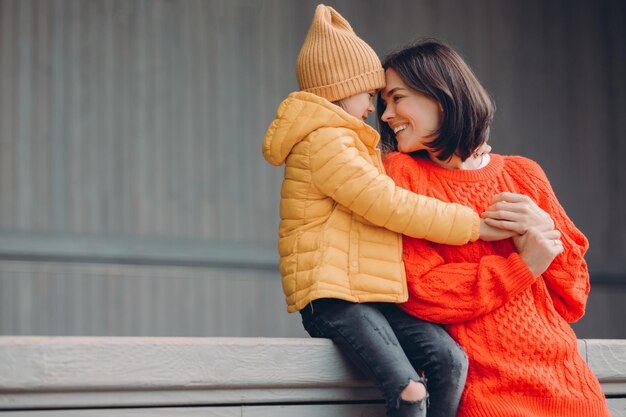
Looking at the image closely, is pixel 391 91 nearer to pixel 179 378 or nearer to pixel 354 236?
pixel 354 236

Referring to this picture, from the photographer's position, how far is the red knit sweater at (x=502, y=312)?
1985 millimetres

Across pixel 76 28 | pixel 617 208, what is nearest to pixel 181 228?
pixel 76 28

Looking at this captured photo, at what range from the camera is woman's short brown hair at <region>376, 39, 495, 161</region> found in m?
2.17

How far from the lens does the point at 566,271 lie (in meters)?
2.15

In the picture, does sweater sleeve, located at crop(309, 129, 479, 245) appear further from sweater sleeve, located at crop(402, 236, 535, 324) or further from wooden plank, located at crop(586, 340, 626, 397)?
wooden plank, located at crop(586, 340, 626, 397)

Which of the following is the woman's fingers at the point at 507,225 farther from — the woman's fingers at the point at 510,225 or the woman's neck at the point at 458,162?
the woman's neck at the point at 458,162

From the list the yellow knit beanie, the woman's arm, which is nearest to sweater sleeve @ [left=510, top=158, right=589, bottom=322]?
the woman's arm

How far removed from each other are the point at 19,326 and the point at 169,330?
2.52 feet

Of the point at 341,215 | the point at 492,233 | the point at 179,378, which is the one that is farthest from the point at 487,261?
the point at 179,378

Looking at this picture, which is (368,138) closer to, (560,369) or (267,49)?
(560,369)

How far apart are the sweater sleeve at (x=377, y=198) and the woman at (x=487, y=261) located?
A: 9 cm

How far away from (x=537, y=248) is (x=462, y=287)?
191mm

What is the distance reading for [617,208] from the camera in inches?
226

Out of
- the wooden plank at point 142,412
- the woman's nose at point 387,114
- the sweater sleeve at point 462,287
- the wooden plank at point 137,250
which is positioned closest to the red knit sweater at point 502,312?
the sweater sleeve at point 462,287
